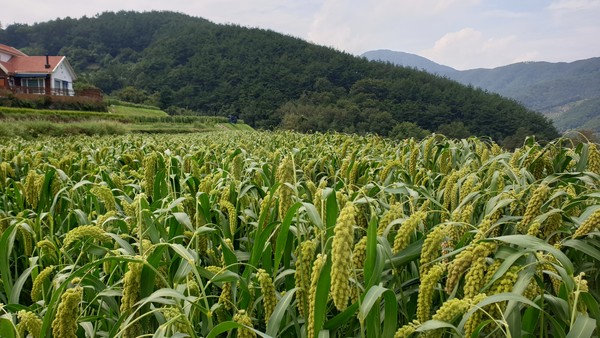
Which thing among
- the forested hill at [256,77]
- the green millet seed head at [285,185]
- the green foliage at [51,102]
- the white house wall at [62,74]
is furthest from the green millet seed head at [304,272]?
the white house wall at [62,74]

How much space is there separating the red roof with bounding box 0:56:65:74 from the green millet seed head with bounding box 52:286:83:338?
4936 cm

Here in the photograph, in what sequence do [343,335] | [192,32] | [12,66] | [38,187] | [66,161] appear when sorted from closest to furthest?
[343,335] < [38,187] < [66,161] < [12,66] < [192,32]

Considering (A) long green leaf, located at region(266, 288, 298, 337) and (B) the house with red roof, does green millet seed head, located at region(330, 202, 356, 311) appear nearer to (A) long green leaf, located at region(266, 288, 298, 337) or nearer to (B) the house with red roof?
(A) long green leaf, located at region(266, 288, 298, 337)

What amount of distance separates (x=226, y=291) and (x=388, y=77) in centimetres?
8360

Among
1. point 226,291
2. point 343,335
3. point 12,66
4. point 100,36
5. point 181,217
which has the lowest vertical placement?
point 343,335

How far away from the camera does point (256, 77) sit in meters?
85.0

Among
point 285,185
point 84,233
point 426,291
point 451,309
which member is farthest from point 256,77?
point 451,309

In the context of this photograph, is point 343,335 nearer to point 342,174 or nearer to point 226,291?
point 226,291

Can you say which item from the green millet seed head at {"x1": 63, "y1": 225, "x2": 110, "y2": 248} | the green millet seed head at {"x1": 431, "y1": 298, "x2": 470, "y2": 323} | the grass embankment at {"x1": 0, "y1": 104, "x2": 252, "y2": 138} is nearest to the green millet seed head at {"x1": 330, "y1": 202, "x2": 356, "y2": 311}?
the green millet seed head at {"x1": 431, "y1": 298, "x2": 470, "y2": 323}

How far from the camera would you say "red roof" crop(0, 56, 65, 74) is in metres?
43.7

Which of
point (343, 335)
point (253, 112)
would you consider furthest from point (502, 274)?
point (253, 112)

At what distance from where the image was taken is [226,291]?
1.40 meters

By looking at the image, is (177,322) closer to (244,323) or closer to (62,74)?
(244,323)

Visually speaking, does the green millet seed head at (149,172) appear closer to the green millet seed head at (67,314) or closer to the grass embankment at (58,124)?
the green millet seed head at (67,314)
